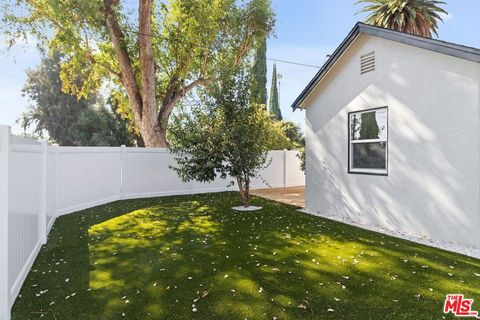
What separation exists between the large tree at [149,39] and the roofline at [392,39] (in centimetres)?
709

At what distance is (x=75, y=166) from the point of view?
8.77m

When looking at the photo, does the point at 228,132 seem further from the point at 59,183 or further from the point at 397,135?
the point at 59,183

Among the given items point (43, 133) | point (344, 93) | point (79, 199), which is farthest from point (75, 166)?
point (43, 133)

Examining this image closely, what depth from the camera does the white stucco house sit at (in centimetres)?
551

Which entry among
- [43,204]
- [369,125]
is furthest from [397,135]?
[43,204]

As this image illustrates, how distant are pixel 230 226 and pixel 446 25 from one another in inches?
779

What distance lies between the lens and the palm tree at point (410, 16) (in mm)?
16891

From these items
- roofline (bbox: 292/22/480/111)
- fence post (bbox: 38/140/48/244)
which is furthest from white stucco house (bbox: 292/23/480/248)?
fence post (bbox: 38/140/48/244)

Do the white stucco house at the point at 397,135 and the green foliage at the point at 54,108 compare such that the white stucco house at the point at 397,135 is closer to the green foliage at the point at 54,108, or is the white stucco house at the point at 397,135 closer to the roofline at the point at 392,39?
the roofline at the point at 392,39

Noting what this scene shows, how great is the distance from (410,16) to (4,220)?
20.0 m

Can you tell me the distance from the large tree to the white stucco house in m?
7.94

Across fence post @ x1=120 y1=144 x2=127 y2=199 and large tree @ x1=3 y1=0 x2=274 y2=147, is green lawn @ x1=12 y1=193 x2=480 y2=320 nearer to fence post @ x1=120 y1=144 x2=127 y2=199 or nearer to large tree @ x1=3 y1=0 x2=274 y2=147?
fence post @ x1=120 y1=144 x2=127 y2=199

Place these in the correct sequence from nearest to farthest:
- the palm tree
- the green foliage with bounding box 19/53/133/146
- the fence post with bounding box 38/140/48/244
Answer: the fence post with bounding box 38/140/48/244 < the palm tree < the green foliage with bounding box 19/53/133/146

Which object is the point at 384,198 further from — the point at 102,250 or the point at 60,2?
the point at 60,2
